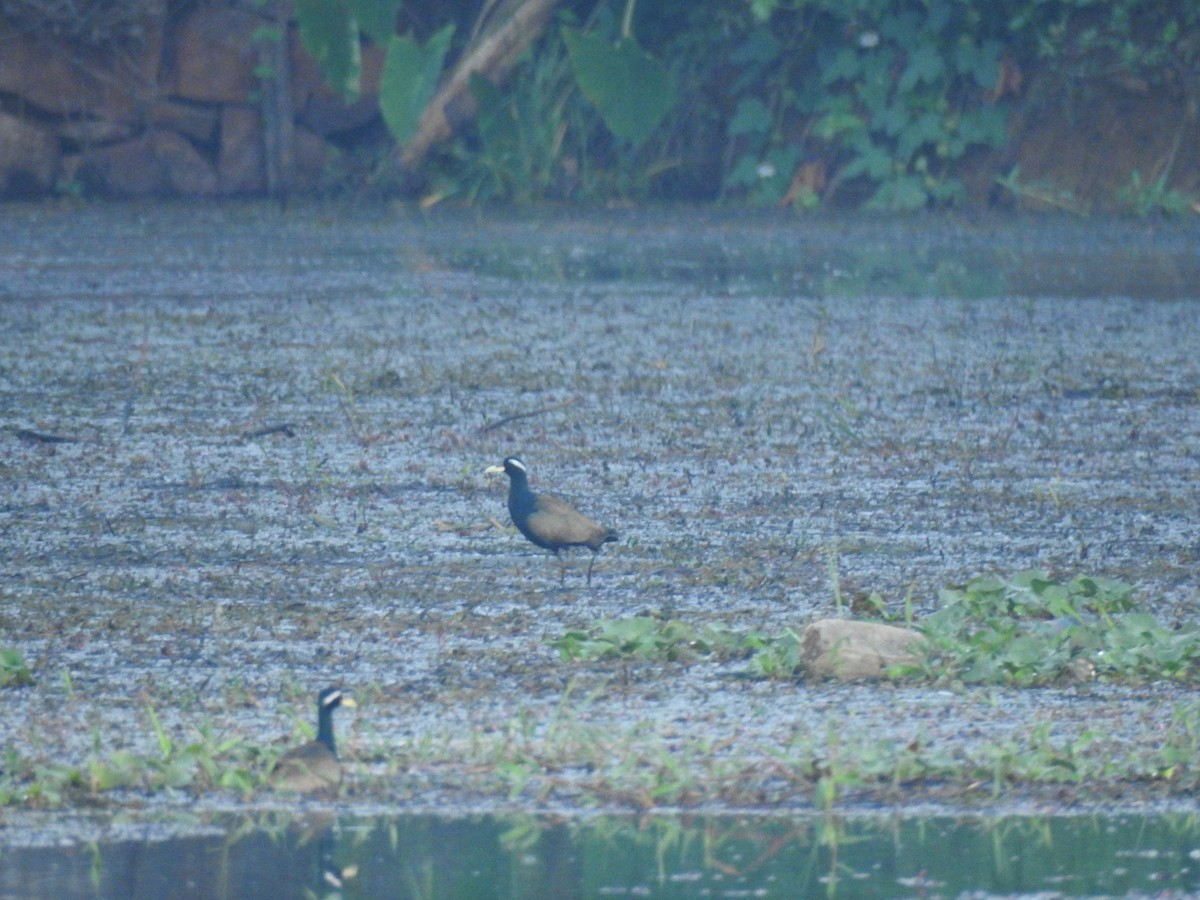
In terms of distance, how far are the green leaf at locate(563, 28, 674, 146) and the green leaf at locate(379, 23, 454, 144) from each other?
855mm

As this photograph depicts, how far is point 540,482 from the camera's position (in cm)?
568

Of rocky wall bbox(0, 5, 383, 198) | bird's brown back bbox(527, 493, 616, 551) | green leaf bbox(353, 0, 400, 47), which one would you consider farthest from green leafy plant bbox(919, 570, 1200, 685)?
A: rocky wall bbox(0, 5, 383, 198)

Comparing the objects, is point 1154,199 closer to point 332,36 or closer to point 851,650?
point 332,36

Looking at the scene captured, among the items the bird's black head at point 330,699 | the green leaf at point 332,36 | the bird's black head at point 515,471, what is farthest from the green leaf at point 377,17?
the bird's black head at point 330,699

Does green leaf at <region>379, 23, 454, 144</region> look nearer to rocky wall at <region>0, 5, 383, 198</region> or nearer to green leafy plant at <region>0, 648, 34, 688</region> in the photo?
rocky wall at <region>0, 5, 383, 198</region>

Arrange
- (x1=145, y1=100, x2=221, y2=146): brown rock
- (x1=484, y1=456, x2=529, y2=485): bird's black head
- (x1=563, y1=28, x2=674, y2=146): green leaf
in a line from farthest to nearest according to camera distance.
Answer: (x1=145, y1=100, x2=221, y2=146): brown rock, (x1=563, y1=28, x2=674, y2=146): green leaf, (x1=484, y1=456, x2=529, y2=485): bird's black head

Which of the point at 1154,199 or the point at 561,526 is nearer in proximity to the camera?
the point at 561,526

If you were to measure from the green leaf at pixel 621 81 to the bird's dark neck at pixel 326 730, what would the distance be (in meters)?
10.2

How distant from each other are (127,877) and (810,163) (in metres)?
12.0

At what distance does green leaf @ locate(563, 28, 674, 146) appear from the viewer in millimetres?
13125

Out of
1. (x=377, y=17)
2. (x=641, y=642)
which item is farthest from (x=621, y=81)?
(x=641, y=642)

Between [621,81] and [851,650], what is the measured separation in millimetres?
9854

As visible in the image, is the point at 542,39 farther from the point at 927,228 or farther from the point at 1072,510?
the point at 1072,510

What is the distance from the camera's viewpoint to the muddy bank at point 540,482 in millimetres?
3645
